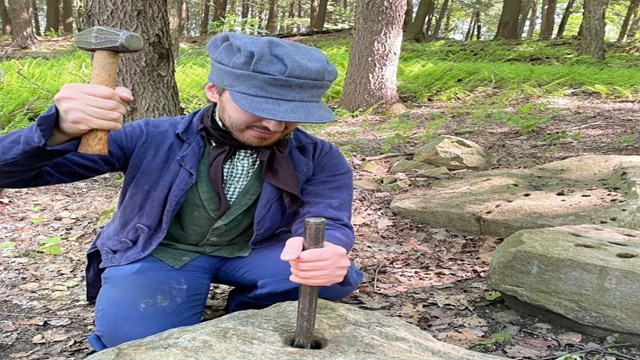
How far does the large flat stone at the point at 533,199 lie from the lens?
3814 mm

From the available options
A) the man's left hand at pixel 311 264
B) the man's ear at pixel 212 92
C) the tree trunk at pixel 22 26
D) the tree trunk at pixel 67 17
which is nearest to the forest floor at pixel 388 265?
the man's left hand at pixel 311 264

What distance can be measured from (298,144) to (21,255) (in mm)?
2371

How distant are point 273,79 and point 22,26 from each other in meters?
15.7

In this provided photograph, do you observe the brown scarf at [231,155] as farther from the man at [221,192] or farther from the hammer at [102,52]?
the hammer at [102,52]

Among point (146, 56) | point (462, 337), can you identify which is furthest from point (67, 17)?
point (462, 337)

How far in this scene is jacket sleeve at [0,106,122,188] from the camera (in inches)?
76.8

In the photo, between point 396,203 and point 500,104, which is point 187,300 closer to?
point 396,203

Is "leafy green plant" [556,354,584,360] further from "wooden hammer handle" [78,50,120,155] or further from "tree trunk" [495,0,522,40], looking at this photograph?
"tree trunk" [495,0,522,40]

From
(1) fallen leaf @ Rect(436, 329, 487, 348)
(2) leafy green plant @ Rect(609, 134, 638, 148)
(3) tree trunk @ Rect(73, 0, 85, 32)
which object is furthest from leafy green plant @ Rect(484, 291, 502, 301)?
(3) tree trunk @ Rect(73, 0, 85, 32)

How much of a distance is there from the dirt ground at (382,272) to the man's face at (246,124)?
109 cm

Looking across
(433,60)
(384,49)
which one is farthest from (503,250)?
(433,60)

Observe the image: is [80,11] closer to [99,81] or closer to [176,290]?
[176,290]

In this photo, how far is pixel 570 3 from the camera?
2145 cm

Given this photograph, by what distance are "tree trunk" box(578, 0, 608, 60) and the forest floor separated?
4.93 meters
